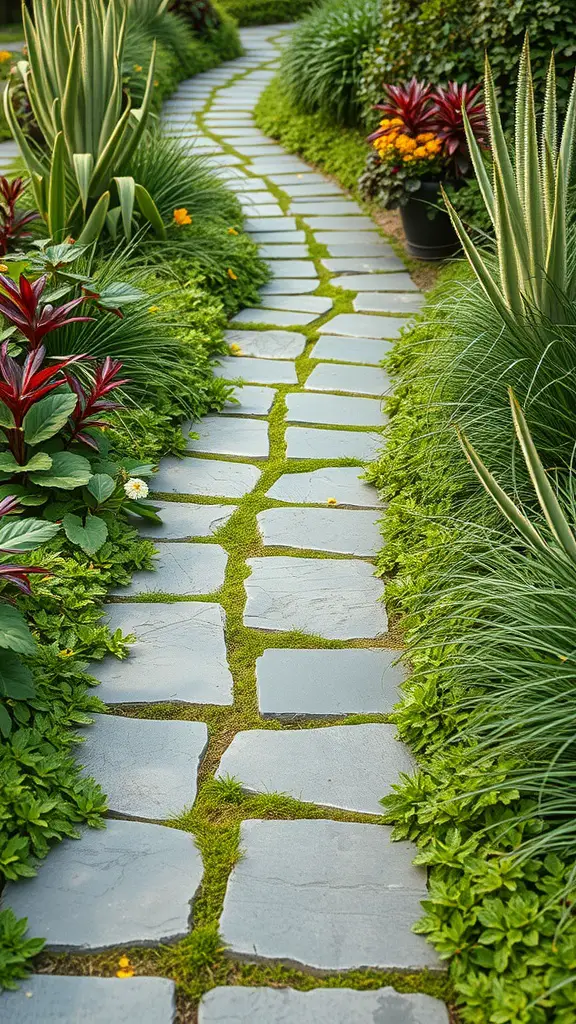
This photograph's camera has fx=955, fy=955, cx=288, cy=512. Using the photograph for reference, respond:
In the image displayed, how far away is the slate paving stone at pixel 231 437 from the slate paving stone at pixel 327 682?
1148 millimetres

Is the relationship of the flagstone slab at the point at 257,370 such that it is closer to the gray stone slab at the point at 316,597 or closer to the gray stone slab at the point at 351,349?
the gray stone slab at the point at 351,349

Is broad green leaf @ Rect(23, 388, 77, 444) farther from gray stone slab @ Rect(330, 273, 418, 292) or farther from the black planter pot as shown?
the black planter pot

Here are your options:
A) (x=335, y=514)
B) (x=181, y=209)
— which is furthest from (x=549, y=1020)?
(x=181, y=209)

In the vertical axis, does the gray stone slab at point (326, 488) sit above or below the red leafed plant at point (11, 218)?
below

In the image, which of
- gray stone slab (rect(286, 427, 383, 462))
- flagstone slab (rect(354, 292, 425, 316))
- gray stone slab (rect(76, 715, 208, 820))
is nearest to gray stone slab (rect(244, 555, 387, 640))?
gray stone slab (rect(76, 715, 208, 820))

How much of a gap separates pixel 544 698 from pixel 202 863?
75 centimetres

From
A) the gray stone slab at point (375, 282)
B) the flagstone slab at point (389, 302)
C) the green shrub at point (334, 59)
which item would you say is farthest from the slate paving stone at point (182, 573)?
the green shrub at point (334, 59)

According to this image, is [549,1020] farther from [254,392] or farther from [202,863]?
[254,392]

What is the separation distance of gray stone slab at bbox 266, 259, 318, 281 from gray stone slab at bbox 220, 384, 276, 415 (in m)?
1.40

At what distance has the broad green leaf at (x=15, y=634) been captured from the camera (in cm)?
200

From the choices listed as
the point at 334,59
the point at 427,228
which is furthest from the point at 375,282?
the point at 334,59

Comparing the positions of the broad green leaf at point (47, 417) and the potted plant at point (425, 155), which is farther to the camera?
the potted plant at point (425, 155)

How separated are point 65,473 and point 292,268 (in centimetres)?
282

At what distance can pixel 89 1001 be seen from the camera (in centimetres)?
160
